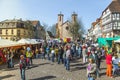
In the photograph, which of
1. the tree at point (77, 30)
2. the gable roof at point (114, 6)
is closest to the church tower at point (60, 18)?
the tree at point (77, 30)

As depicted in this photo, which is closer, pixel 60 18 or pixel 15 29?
pixel 15 29

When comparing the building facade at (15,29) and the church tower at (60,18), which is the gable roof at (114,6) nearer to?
the building facade at (15,29)

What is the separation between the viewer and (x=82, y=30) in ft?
318

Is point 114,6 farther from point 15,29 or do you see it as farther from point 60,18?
point 60,18

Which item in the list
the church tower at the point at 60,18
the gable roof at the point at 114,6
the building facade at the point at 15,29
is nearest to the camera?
the gable roof at the point at 114,6

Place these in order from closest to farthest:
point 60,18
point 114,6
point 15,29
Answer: point 114,6 → point 15,29 → point 60,18

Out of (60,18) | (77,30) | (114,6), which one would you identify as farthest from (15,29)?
(114,6)

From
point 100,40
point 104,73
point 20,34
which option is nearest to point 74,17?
point 20,34

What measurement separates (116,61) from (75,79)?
3.23 meters

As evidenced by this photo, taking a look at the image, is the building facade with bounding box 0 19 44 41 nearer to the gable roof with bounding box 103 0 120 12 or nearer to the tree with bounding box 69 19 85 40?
the tree with bounding box 69 19 85 40

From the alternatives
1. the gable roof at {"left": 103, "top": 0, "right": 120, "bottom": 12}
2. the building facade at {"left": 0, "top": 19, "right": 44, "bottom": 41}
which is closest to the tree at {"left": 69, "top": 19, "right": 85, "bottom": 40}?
the building facade at {"left": 0, "top": 19, "right": 44, "bottom": 41}

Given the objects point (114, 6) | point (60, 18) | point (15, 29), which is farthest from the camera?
point (60, 18)

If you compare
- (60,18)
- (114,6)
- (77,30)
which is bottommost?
(77,30)

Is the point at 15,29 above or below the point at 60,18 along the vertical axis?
below
